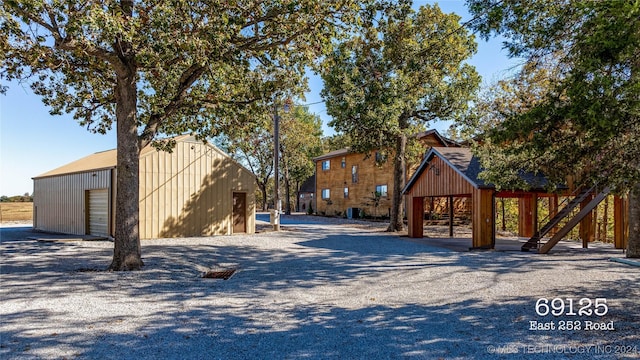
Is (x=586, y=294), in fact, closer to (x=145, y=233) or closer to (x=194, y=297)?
(x=194, y=297)

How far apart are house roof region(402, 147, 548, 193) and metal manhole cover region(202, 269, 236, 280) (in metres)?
8.90

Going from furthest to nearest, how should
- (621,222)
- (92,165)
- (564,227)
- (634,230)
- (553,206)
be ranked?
(92,165) < (553,206) < (621,222) < (564,227) < (634,230)

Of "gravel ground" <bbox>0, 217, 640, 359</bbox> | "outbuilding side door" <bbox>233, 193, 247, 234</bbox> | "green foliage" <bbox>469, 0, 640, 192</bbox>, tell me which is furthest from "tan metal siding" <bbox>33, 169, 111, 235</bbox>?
"green foliage" <bbox>469, 0, 640, 192</bbox>

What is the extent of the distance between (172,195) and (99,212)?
140 inches

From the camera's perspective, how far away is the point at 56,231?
72.1 feet

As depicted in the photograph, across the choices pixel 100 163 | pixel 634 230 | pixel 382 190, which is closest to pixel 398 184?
pixel 382 190

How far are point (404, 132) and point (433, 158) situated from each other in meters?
3.16

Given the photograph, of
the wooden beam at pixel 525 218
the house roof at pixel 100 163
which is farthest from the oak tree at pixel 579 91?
the house roof at pixel 100 163

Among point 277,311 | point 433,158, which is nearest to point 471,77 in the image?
point 433,158

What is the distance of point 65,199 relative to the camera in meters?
21.4

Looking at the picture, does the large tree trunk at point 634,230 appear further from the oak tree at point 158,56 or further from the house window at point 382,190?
the house window at point 382,190

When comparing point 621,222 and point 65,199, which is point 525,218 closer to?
point 621,222

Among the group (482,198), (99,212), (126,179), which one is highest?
(126,179)

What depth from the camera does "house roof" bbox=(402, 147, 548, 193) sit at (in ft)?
48.9
